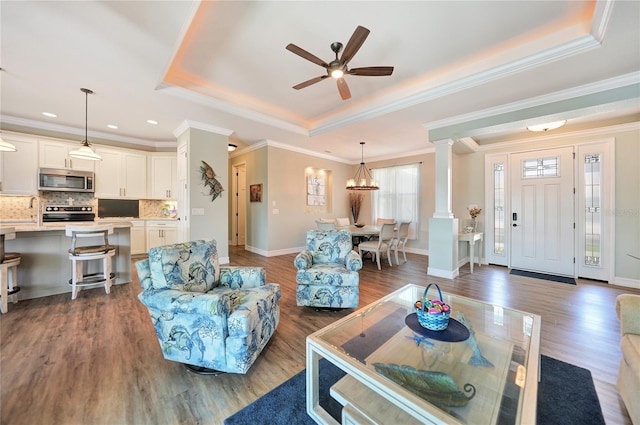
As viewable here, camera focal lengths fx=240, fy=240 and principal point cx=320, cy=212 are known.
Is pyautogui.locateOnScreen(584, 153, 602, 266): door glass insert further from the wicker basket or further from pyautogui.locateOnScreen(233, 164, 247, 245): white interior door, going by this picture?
pyautogui.locateOnScreen(233, 164, 247, 245): white interior door

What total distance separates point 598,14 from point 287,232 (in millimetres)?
5526

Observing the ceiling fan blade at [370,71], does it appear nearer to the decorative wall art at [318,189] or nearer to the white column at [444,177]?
the white column at [444,177]

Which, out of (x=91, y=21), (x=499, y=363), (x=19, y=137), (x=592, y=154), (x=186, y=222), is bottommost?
(x=499, y=363)

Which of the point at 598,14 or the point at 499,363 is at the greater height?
the point at 598,14

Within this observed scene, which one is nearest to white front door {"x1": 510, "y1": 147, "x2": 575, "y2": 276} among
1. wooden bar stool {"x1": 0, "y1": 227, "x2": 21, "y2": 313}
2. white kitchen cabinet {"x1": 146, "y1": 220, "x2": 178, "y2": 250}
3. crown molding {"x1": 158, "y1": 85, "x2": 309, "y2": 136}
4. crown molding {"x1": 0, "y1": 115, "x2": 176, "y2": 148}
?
crown molding {"x1": 158, "y1": 85, "x2": 309, "y2": 136}

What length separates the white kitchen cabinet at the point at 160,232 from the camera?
5.53 m

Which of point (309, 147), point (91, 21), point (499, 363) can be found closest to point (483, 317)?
point (499, 363)

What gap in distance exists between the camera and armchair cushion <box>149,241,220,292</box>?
1780 millimetres

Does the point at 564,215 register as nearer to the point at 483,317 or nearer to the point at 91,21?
the point at 483,317

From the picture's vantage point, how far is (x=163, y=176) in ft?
18.7

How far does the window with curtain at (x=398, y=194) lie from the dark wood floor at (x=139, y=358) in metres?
3.32

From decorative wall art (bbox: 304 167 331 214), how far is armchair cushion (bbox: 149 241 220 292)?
14.5 feet

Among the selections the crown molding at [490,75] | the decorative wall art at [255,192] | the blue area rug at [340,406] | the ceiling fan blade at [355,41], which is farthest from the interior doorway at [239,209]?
the blue area rug at [340,406]

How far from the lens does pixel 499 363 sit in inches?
53.9
